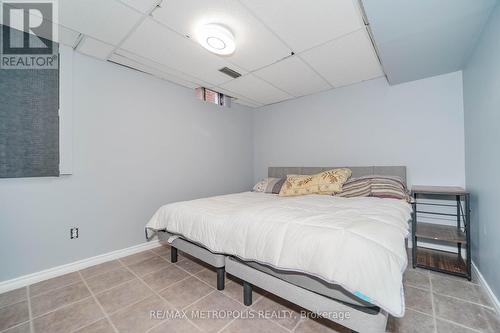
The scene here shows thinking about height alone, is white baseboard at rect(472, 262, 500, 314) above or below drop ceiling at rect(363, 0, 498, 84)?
below

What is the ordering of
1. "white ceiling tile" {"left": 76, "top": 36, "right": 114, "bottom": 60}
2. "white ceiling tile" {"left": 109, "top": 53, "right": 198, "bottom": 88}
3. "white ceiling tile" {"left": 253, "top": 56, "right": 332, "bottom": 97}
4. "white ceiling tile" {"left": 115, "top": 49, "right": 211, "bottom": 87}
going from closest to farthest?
1. "white ceiling tile" {"left": 76, "top": 36, "right": 114, "bottom": 60}
2. "white ceiling tile" {"left": 115, "top": 49, "right": 211, "bottom": 87}
3. "white ceiling tile" {"left": 109, "top": 53, "right": 198, "bottom": 88}
4. "white ceiling tile" {"left": 253, "top": 56, "right": 332, "bottom": 97}

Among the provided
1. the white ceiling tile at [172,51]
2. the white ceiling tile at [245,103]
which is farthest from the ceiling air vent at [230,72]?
the white ceiling tile at [245,103]

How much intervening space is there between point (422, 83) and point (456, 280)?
2.27 meters

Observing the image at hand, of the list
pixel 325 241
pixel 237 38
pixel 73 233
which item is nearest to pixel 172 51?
pixel 237 38

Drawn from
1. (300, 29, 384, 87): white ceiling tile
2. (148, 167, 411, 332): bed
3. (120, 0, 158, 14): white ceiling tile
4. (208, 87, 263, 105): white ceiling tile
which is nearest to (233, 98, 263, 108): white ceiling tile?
(208, 87, 263, 105): white ceiling tile

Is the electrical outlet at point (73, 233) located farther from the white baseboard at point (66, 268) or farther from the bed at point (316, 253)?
the bed at point (316, 253)

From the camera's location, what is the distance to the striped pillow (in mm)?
2387

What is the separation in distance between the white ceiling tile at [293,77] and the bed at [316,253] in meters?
1.74

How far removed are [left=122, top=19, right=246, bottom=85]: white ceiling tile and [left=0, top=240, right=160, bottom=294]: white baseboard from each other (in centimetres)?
238

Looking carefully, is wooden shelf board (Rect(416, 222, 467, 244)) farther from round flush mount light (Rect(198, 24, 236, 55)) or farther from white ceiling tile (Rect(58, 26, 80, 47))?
white ceiling tile (Rect(58, 26, 80, 47))

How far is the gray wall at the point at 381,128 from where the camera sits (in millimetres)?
2473

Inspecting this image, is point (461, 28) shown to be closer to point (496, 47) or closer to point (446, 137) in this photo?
point (496, 47)

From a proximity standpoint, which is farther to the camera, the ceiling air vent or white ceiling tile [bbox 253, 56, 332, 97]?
the ceiling air vent

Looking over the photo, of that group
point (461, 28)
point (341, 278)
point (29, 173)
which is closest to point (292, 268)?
point (341, 278)
